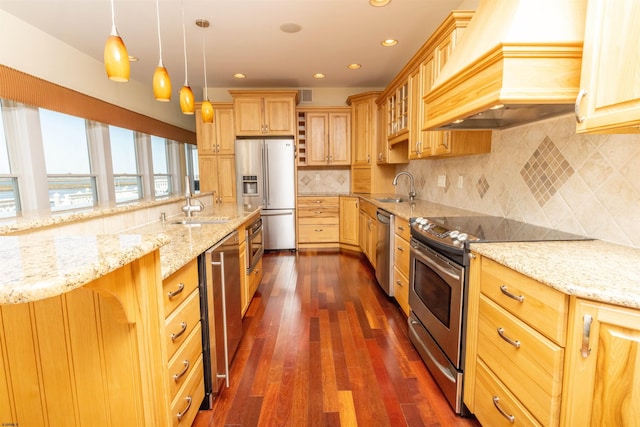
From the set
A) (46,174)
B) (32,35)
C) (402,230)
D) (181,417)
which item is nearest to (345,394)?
(181,417)

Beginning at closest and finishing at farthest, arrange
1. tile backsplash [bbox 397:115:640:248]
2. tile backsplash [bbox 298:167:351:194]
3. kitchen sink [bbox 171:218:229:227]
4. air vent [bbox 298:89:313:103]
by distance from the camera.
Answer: tile backsplash [bbox 397:115:640:248] < kitchen sink [bbox 171:218:229:227] < air vent [bbox 298:89:313:103] < tile backsplash [bbox 298:167:351:194]

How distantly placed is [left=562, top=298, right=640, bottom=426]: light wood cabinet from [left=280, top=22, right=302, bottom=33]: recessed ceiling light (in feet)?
10.1

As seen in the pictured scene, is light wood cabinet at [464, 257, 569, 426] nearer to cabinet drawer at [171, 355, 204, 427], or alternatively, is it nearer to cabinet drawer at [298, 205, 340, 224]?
cabinet drawer at [171, 355, 204, 427]

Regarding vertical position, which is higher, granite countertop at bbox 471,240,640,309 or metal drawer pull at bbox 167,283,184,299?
granite countertop at bbox 471,240,640,309

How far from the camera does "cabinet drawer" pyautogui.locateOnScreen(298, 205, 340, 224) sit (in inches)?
189

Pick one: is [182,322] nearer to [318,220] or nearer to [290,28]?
[290,28]

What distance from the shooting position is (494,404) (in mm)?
1286

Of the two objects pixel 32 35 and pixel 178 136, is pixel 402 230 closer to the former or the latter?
pixel 32 35

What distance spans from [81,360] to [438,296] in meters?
1.61

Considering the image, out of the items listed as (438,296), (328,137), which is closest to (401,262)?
(438,296)

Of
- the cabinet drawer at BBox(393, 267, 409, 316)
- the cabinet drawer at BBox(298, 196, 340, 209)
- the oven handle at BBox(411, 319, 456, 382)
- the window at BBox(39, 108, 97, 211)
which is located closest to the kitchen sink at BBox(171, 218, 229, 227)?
the cabinet drawer at BBox(393, 267, 409, 316)

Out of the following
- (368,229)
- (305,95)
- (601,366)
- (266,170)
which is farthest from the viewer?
(305,95)

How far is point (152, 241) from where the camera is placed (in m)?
0.79

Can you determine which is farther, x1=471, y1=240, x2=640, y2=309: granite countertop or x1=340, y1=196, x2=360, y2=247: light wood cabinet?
x1=340, y1=196, x2=360, y2=247: light wood cabinet
